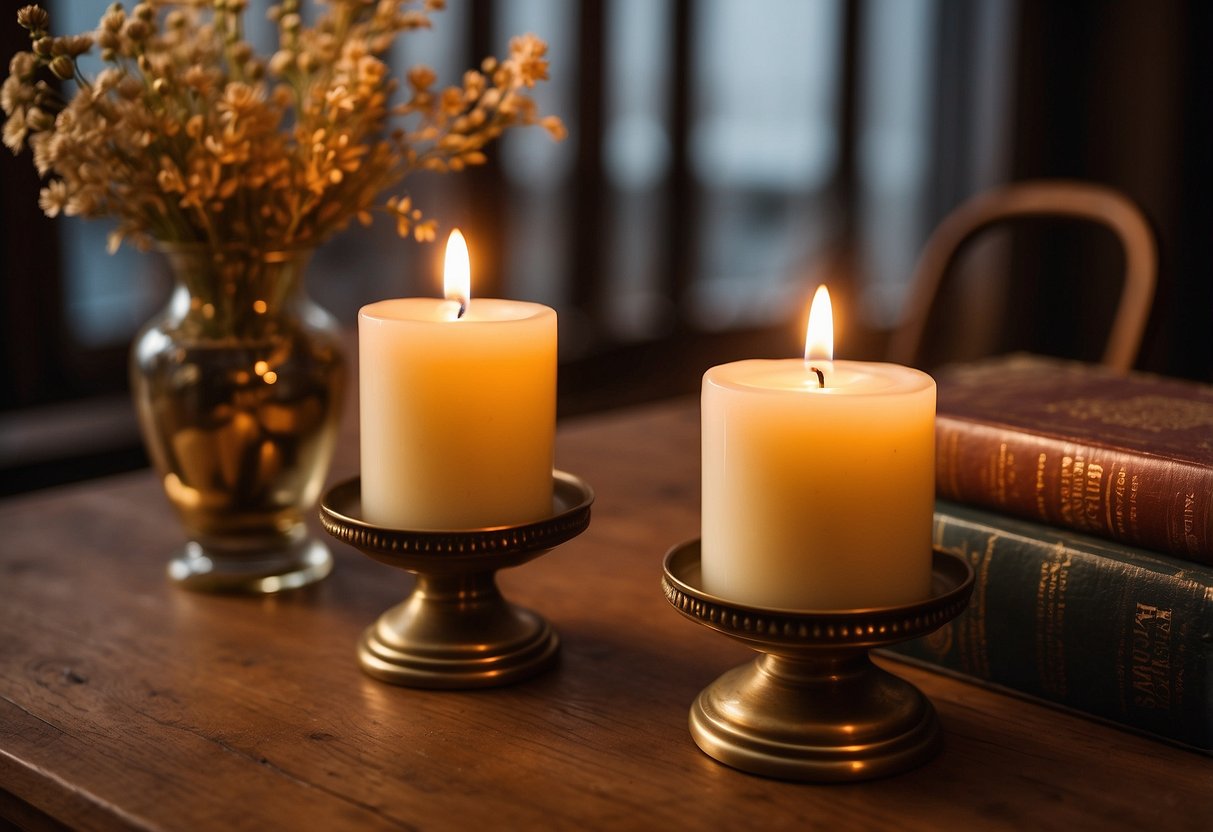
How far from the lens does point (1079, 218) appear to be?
1.42 meters

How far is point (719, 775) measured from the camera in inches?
25.4

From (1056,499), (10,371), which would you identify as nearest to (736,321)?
(10,371)

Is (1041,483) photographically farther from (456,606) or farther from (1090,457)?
(456,606)

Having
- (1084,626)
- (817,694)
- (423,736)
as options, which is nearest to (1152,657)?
(1084,626)

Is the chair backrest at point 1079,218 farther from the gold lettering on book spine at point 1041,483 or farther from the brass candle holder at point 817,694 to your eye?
the brass candle holder at point 817,694

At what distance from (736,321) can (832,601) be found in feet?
9.72

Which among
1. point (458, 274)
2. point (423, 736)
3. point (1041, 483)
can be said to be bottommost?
point (423, 736)

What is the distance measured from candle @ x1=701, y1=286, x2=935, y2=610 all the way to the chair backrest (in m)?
0.73

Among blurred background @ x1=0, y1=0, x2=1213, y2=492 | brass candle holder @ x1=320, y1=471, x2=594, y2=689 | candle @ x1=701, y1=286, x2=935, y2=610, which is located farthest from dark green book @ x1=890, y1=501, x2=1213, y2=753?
A: blurred background @ x1=0, y1=0, x2=1213, y2=492

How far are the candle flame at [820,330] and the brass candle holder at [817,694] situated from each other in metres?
0.13

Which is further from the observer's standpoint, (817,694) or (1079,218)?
(1079,218)

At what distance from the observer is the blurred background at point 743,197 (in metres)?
2.27

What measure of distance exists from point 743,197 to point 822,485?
300 cm

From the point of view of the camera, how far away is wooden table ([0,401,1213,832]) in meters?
0.61
